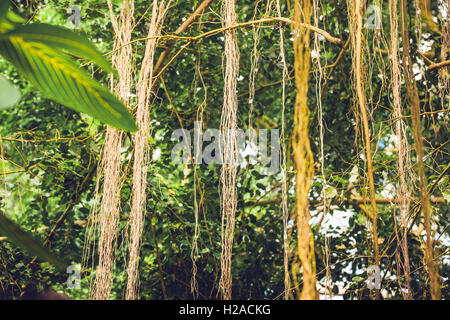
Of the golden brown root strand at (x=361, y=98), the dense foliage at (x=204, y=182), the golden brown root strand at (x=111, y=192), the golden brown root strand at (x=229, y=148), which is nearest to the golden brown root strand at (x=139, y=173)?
the golden brown root strand at (x=111, y=192)

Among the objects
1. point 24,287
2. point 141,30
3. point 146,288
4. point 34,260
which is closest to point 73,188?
point 34,260

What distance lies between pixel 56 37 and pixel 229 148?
2.30ft

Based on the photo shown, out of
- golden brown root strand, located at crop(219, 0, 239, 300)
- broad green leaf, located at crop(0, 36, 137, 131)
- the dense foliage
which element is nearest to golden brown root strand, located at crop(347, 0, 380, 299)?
golden brown root strand, located at crop(219, 0, 239, 300)

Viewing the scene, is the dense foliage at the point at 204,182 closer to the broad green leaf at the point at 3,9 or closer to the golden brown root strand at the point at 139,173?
the golden brown root strand at the point at 139,173

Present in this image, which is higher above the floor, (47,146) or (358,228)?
(47,146)

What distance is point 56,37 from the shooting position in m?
0.66

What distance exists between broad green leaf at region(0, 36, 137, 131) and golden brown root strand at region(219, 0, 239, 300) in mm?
434

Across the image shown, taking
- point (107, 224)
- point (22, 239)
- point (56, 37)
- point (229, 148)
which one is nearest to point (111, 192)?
point (107, 224)

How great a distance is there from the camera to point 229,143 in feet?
4.16

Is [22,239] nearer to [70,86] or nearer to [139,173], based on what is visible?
[70,86]

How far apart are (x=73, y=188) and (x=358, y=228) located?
1625 millimetres
